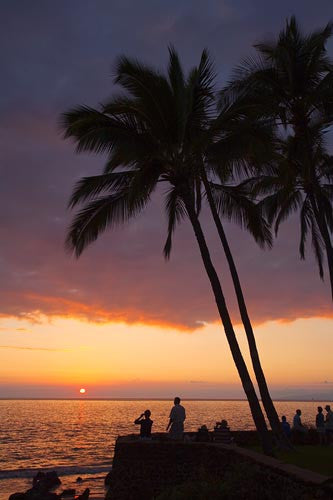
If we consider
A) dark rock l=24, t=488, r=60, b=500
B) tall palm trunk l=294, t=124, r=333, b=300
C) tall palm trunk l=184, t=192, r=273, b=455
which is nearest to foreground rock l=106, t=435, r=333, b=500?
tall palm trunk l=184, t=192, r=273, b=455

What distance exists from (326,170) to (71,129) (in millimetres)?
11794

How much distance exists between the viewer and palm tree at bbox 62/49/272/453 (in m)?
15.6

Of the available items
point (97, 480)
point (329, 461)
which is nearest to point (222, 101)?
point (329, 461)

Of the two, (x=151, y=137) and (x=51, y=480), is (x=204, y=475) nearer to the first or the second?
(x=151, y=137)

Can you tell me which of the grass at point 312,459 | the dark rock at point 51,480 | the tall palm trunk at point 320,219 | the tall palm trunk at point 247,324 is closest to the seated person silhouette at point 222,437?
the tall palm trunk at point 247,324

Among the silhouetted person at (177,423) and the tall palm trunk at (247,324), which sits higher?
the tall palm trunk at (247,324)

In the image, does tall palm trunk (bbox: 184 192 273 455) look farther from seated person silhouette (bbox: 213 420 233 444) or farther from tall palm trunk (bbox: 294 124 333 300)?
tall palm trunk (bbox: 294 124 333 300)

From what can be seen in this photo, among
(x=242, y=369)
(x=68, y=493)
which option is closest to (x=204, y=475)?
(x=242, y=369)

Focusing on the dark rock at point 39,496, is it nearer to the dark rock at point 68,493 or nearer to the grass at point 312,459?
the dark rock at point 68,493

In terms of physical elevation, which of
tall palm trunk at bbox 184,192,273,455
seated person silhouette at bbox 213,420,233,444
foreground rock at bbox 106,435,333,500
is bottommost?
foreground rock at bbox 106,435,333,500

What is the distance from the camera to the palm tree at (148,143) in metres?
15.6

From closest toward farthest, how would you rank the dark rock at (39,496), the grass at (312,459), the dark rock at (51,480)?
the grass at (312,459), the dark rock at (39,496), the dark rock at (51,480)

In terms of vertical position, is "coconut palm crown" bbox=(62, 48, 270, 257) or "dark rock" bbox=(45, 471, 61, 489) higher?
"coconut palm crown" bbox=(62, 48, 270, 257)

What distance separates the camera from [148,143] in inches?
634
